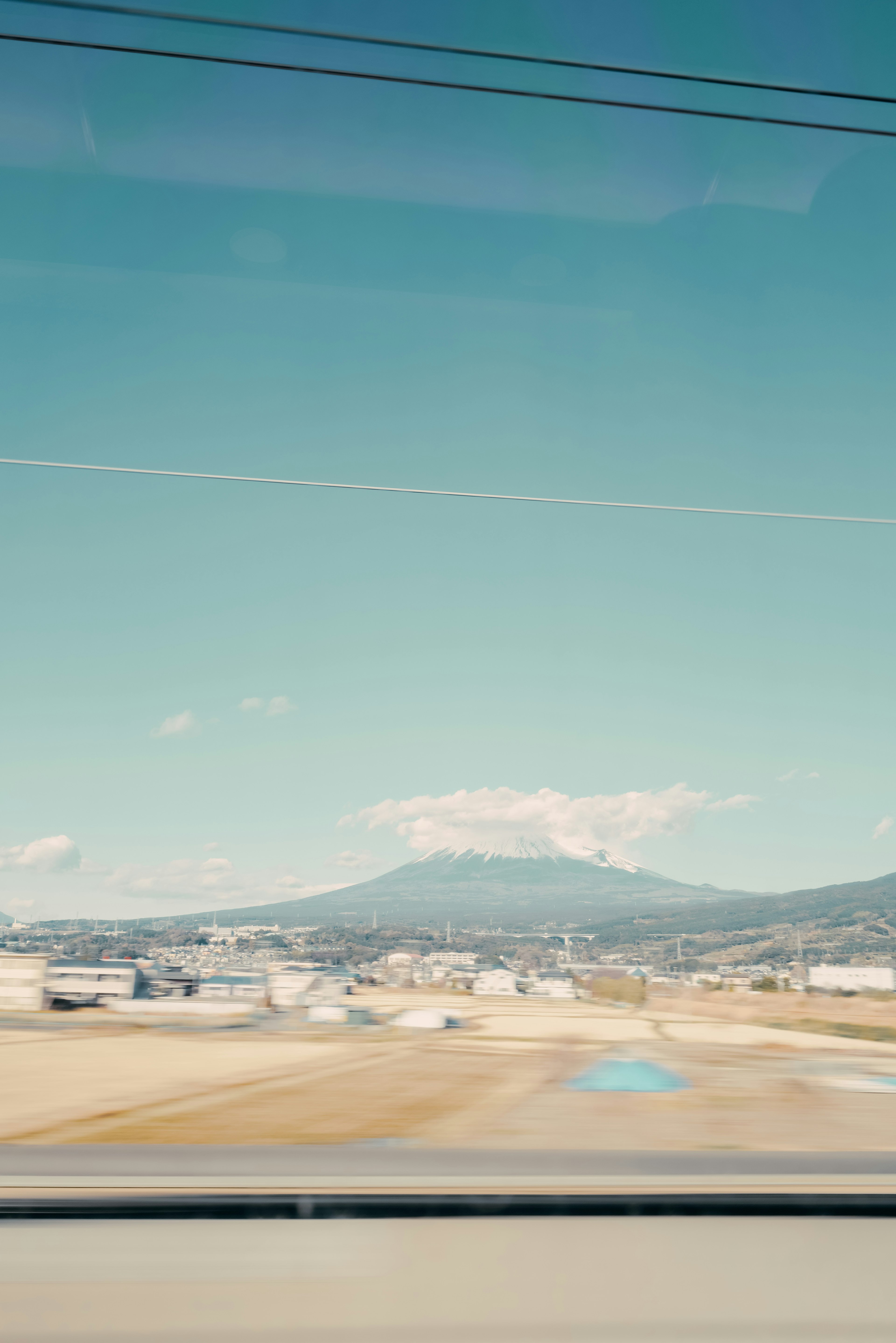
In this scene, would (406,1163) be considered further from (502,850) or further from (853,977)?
(853,977)

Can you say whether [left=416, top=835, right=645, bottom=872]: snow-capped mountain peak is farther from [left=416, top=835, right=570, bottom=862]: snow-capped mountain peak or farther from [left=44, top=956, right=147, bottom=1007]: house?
[left=44, top=956, right=147, bottom=1007]: house

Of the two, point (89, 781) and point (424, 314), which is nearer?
point (89, 781)

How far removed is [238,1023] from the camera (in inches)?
70.8

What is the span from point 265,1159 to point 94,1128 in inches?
15.0

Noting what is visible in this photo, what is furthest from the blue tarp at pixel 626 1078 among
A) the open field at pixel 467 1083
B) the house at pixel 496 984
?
the house at pixel 496 984

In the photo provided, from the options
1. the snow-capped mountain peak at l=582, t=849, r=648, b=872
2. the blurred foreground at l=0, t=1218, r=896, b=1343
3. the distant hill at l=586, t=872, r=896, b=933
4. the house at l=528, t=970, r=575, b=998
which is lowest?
the blurred foreground at l=0, t=1218, r=896, b=1343

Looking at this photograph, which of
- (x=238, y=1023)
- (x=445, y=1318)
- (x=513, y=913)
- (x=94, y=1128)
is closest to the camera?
(x=445, y=1318)

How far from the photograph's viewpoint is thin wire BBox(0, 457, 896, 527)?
215 centimetres

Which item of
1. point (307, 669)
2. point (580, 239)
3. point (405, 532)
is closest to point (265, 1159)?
point (307, 669)

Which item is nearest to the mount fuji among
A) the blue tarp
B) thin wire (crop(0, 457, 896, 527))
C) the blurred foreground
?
the blue tarp

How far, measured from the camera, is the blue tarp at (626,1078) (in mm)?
1747

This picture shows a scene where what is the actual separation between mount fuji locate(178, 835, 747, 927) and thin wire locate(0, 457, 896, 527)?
1.01 meters

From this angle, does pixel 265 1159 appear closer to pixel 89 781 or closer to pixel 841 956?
pixel 89 781

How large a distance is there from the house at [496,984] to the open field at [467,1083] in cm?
4
